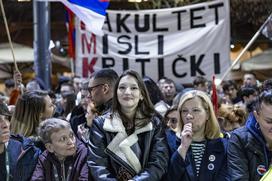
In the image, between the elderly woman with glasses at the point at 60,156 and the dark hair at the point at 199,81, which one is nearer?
the elderly woman with glasses at the point at 60,156

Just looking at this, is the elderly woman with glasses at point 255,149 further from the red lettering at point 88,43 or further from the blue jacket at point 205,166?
the red lettering at point 88,43

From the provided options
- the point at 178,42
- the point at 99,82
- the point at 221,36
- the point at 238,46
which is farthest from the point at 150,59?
the point at 238,46

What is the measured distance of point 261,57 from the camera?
20.0 meters

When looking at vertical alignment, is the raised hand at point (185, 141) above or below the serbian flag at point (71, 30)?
below

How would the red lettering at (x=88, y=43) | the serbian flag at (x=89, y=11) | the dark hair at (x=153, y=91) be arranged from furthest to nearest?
the red lettering at (x=88, y=43) → the serbian flag at (x=89, y=11) → the dark hair at (x=153, y=91)

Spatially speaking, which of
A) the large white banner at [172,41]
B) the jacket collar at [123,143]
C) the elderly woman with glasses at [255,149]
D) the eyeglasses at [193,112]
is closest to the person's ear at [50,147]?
the jacket collar at [123,143]

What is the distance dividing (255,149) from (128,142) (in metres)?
1.00

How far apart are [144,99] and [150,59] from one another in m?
6.30

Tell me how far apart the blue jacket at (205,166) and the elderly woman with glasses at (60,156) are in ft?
2.44

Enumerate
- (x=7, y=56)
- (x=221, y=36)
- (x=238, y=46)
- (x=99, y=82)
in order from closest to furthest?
(x=99, y=82) → (x=221, y=36) → (x=7, y=56) → (x=238, y=46)

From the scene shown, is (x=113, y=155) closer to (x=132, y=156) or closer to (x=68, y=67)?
(x=132, y=156)

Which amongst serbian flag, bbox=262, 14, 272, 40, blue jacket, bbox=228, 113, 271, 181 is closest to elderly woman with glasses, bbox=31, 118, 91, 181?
blue jacket, bbox=228, 113, 271, 181

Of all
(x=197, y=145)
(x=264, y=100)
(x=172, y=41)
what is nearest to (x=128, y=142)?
(x=197, y=145)

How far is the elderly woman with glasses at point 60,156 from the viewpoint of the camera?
546 centimetres
